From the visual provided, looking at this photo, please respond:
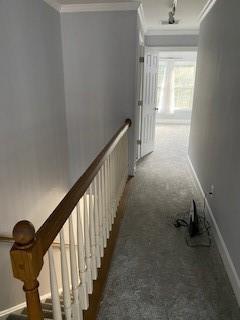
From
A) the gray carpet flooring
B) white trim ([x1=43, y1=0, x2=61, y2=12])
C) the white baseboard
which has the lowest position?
the gray carpet flooring

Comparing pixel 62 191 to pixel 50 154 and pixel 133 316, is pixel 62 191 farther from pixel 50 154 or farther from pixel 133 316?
pixel 133 316

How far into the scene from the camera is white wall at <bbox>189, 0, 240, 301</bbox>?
1.95 metres

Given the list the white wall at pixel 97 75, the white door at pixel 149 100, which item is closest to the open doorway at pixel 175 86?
A: the white door at pixel 149 100

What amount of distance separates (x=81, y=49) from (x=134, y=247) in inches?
109

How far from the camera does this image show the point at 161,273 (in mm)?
1951

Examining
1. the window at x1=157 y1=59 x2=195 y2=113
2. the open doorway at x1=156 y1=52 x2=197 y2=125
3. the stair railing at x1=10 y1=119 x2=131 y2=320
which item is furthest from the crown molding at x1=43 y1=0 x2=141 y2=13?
the window at x1=157 y1=59 x2=195 y2=113

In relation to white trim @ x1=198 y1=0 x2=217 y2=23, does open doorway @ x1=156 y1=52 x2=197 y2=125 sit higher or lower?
lower

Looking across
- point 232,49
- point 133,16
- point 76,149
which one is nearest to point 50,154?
point 76,149

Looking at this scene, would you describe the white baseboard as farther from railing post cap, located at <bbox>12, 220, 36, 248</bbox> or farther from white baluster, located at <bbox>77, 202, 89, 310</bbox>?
railing post cap, located at <bbox>12, 220, 36, 248</bbox>

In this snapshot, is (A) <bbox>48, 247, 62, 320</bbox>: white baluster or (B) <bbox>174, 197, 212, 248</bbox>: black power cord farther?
(B) <bbox>174, 197, 212, 248</bbox>: black power cord

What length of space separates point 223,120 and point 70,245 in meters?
1.88

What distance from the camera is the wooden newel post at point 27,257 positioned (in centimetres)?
78

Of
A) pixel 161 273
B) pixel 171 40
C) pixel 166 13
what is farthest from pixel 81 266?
pixel 171 40

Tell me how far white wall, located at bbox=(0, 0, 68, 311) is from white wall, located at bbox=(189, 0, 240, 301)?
2.05 meters
